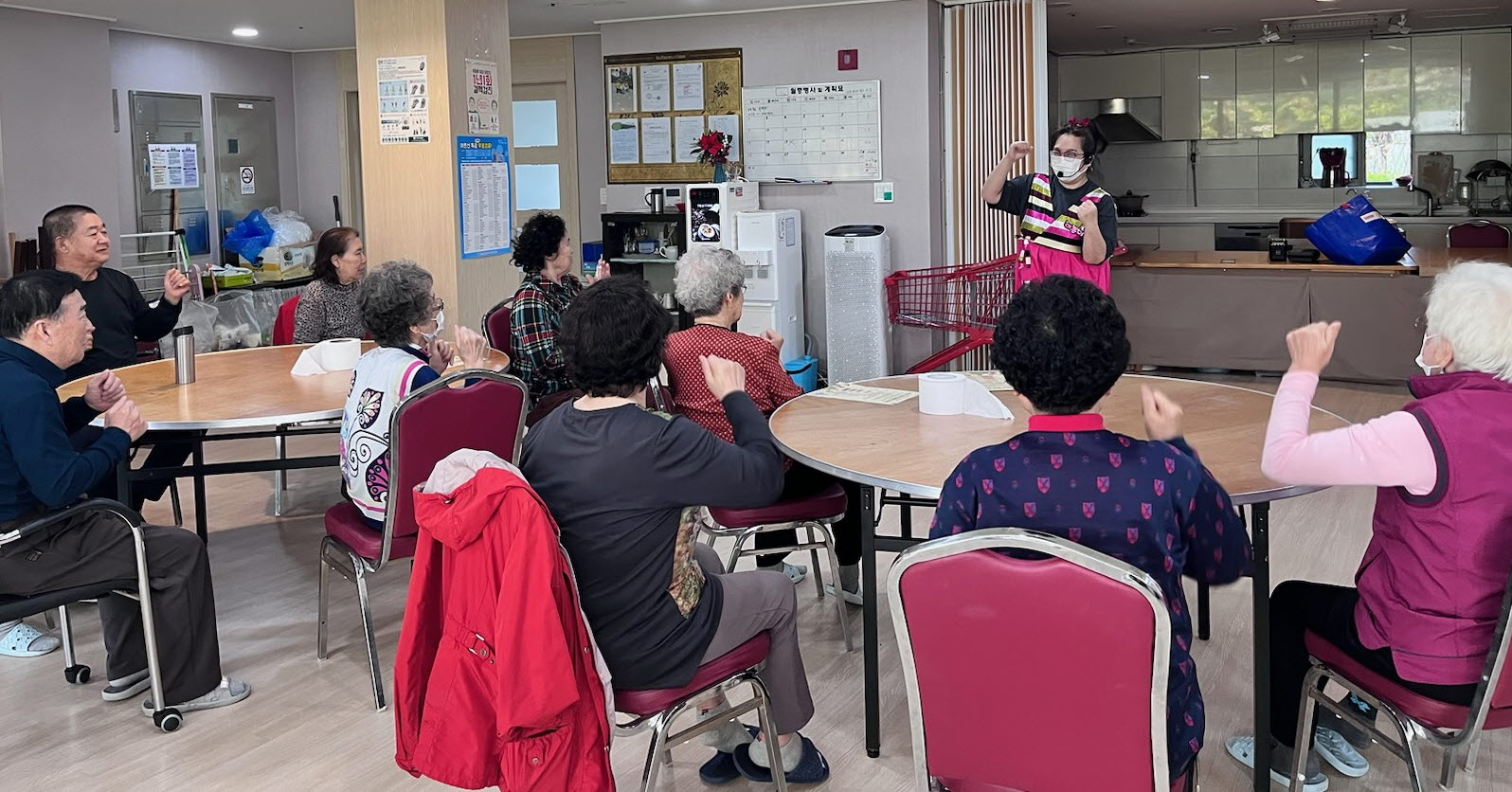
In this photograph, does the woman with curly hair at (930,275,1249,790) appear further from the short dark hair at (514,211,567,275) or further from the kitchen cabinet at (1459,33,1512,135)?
the kitchen cabinet at (1459,33,1512,135)

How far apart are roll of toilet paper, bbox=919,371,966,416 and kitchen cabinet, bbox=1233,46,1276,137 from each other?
27.8 feet

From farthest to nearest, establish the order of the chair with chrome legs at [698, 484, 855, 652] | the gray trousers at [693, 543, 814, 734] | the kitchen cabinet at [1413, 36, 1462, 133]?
the kitchen cabinet at [1413, 36, 1462, 133]
the chair with chrome legs at [698, 484, 855, 652]
the gray trousers at [693, 543, 814, 734]

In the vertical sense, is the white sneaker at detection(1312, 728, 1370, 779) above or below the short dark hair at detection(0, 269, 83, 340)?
below

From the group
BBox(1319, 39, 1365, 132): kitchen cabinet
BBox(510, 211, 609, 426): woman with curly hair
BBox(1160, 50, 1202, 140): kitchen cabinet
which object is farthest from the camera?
BBox(1160, 50, 1202, 140): kitchen cabinet

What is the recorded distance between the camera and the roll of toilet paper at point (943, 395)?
3.29 metres

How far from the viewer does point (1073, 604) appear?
1700 millimetres

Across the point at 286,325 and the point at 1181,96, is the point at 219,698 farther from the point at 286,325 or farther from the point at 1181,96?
the point at 1181,96

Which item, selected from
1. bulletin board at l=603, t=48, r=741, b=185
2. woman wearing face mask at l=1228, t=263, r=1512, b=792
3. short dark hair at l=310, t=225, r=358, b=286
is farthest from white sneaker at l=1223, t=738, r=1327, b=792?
Answer: bulletin board at l=603, t=48, r=741, b=185

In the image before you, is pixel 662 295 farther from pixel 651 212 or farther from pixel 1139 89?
pixel 1139 89

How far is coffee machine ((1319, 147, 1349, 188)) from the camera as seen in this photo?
34.3ft

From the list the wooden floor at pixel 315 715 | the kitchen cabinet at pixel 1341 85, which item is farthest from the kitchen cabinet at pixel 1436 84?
the wooden floor at pixel 315 715

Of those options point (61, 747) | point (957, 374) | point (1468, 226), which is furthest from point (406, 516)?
point (1468, 226)

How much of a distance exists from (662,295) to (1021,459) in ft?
22.5

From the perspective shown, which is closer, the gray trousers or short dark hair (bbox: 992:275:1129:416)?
short dark hair (bbox: 992:275:1129:416)
